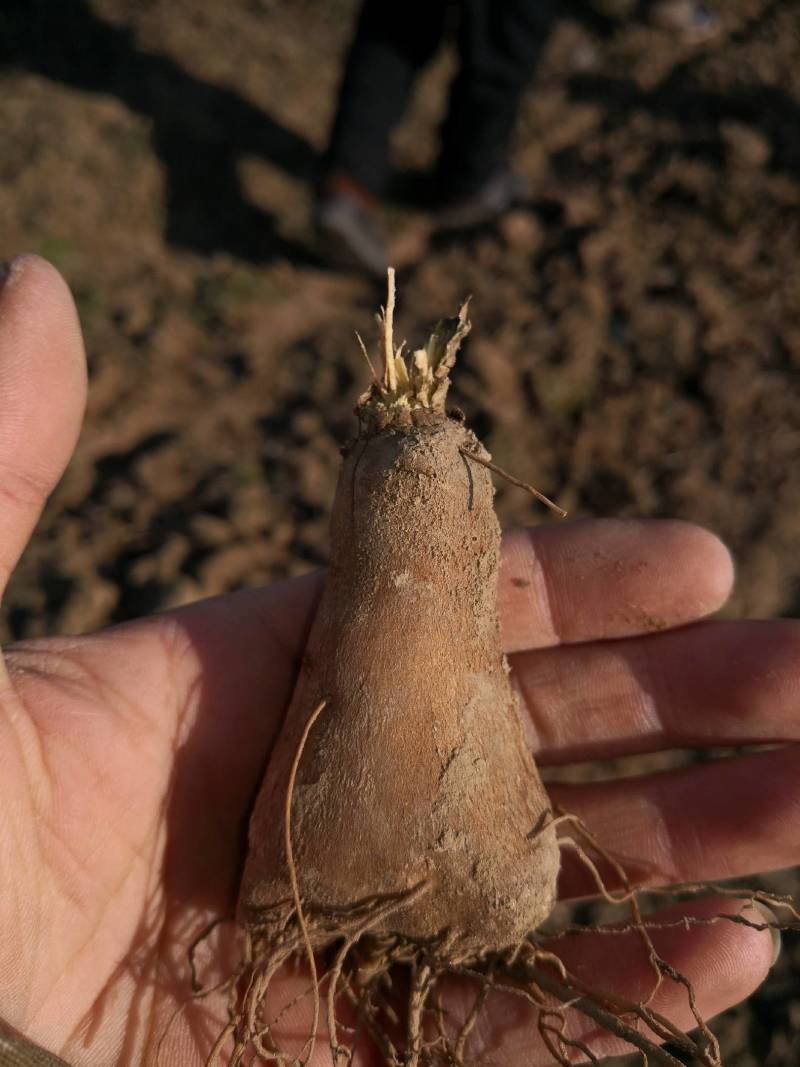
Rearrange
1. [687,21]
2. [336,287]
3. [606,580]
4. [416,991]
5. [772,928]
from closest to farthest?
[416,991], [772,928], [606,580], [336,287], [687,21]

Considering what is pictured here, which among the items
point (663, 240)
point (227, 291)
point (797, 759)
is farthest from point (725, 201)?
point (797, 759)

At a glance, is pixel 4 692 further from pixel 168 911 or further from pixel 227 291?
pixel 227 291

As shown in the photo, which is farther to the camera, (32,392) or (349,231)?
(349,231)

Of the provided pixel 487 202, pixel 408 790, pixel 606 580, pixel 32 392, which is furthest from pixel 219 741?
pixel 487 202

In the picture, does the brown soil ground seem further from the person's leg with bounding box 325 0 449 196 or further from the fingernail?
the fingernail

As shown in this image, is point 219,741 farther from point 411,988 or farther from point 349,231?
point 349,231

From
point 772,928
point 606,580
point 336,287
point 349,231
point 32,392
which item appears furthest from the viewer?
point 336,287

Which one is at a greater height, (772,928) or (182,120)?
(182,120)

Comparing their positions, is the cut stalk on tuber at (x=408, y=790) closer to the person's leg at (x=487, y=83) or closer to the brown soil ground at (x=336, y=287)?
the brown soil ground at (x=336, y=287)

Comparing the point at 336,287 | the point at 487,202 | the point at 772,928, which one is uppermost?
the point at 487,202

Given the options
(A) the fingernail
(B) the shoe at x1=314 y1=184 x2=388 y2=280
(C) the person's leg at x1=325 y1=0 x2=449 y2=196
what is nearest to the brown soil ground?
(B) the shoe at x1=314 y1=184 x2=388 y2=280
